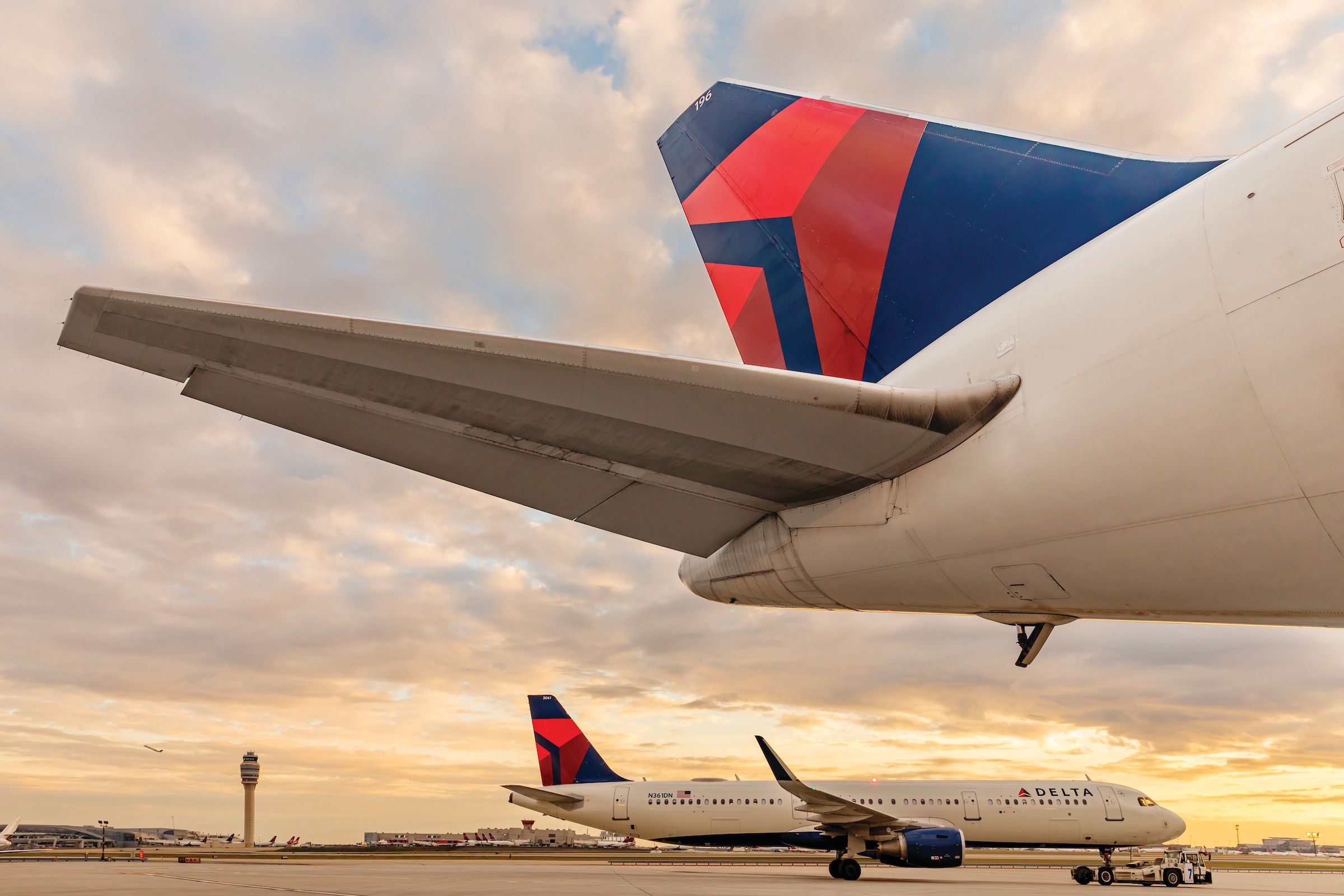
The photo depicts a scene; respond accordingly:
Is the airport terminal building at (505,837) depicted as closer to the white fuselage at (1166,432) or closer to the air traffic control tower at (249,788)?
the air traffic control tower at (249,788)

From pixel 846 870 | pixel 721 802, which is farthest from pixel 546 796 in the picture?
pixel 846 870

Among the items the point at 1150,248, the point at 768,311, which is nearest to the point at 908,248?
the point at 768,311

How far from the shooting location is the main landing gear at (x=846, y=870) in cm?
2964

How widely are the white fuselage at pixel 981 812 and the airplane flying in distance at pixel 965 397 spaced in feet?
97.4

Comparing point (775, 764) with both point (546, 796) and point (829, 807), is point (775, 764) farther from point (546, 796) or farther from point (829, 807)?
A: point (546, 796)

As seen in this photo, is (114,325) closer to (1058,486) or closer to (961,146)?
(1058,486)

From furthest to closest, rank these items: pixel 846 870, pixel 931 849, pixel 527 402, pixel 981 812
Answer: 1. pixel 981 812
2. pixel 846 870
3. pixel 931 849
4. pixel 527 402

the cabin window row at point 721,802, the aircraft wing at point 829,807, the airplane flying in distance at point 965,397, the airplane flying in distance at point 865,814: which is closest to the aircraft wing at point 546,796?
the airplane flying in distance at point 865,814

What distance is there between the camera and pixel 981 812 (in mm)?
31672

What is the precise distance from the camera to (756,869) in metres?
41.7

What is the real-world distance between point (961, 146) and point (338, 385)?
4.91 m

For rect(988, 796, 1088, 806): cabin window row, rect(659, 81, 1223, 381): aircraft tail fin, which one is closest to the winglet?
rect(988, 796, 1088, 806): cabin window row

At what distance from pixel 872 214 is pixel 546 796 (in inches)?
1471

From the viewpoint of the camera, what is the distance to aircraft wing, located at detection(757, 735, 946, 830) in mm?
28145
